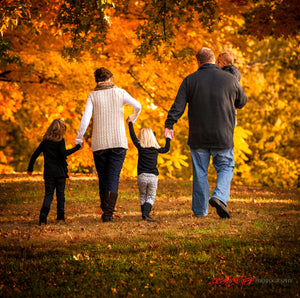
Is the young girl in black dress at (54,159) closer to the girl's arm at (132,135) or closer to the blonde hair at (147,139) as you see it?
the girl's arm at (132,135)

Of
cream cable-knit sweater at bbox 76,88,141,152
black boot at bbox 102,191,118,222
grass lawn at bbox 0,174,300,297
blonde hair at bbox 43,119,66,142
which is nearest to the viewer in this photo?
grass lawn at bbox 0,174,300,297

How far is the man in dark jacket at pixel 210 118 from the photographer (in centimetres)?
664

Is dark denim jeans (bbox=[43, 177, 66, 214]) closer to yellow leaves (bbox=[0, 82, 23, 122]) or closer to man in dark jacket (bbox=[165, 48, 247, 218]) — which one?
man in dark jacket (bbox=[165, 48, 247, 218])

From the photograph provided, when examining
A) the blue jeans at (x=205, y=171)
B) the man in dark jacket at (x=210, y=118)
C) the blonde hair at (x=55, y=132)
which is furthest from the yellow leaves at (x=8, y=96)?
the blue jeans at (x=205, y=171)

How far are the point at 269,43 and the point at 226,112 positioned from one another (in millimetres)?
18144

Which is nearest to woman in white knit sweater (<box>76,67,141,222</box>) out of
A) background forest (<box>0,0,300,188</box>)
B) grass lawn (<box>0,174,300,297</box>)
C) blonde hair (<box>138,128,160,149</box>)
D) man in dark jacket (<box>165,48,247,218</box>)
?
blonde hair (<box>138,128,160,149</box>)

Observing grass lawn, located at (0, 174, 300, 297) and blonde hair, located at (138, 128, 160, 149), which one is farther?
blonde hair, located at (138, 128, 160, 149)

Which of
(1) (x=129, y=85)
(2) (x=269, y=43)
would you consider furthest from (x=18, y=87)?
(2) (x=269, y=43)

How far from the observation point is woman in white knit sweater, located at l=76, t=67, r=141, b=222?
22.3ft

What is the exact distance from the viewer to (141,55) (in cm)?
823

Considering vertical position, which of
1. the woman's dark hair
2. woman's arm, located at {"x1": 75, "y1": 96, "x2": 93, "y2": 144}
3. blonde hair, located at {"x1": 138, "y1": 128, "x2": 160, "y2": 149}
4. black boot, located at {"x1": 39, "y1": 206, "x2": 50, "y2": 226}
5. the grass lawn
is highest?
the woman's dark hair

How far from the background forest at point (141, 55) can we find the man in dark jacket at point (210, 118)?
152 centimetres

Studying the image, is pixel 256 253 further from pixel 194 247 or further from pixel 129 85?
pixel 129 85

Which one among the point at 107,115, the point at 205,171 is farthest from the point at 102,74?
the point at 205,171
